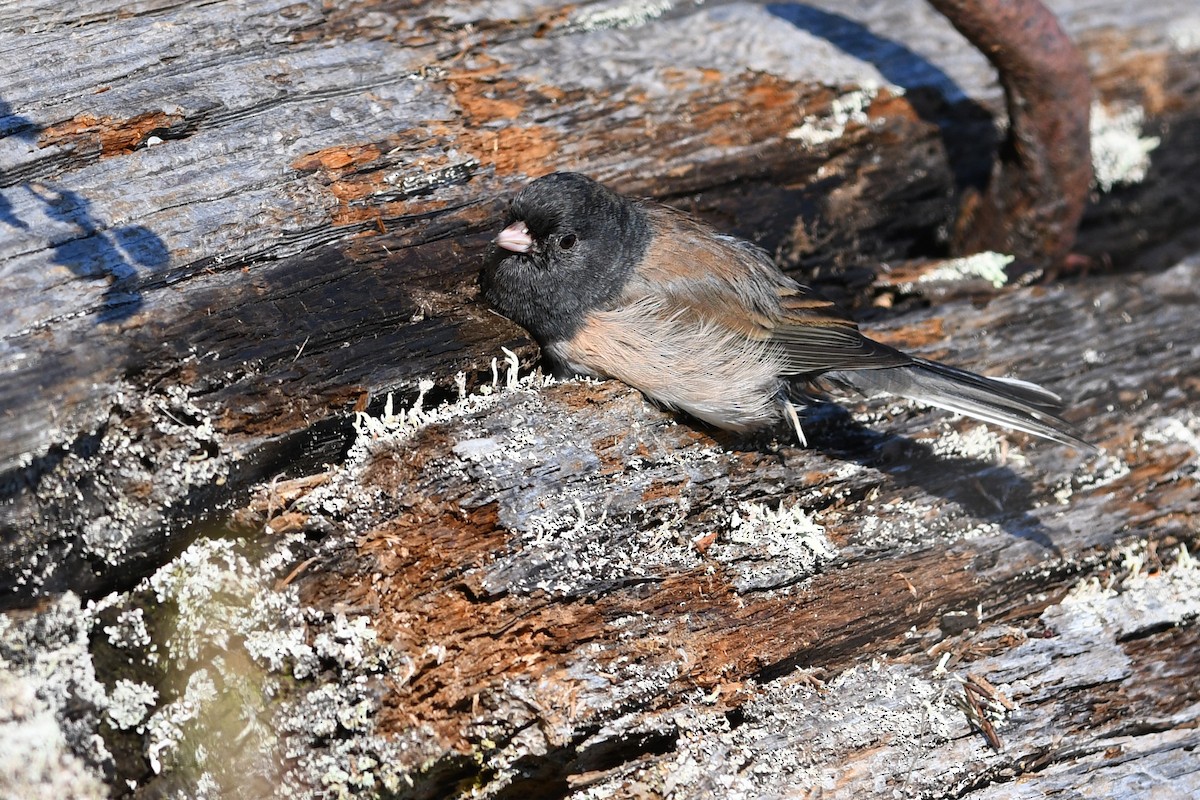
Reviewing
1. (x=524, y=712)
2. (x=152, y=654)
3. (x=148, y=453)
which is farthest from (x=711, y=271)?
(x=152, y=654)

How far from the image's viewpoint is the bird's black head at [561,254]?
10.2 feet

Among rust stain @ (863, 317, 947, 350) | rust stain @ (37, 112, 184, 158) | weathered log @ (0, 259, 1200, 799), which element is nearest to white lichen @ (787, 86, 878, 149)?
rust stain @ (863, 317, 947, 350)

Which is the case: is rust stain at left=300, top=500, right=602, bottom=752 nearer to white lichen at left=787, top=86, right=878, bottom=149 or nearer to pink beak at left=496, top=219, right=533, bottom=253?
pink beak at left=496, top=219, right=533, bottom=253

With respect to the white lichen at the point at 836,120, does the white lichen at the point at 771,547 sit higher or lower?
lower

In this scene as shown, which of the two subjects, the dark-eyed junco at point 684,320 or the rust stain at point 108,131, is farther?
the dark-eyed junco at point 684,320

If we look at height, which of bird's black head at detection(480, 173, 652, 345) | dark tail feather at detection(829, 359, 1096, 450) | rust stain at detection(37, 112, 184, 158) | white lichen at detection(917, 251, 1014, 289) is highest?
rust stain at detection(37, 112, 184, 158)

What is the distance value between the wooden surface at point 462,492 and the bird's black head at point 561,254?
0.32ft

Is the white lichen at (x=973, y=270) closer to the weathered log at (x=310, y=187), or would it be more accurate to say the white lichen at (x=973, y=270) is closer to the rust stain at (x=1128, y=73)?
the weathered log at (x=310, y=187)

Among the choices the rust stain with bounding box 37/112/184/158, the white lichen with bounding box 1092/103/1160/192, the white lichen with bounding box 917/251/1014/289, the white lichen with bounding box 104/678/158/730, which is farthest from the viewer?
the white lichen with bounding box 1092/103/1160/192

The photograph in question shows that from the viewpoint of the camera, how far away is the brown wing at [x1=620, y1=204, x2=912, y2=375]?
10.5 ft

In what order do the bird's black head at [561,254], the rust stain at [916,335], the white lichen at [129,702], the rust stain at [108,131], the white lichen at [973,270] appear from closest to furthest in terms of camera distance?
1. the white lichen at [129,702]
2. the rust stain at [108,131]
3. the bird's black head at [561,254]
4. the rust stain at [916,335]
5. the white lichen at [973,270]

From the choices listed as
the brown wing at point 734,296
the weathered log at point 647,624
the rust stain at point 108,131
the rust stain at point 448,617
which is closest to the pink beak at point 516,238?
the brown wing at point 734,296

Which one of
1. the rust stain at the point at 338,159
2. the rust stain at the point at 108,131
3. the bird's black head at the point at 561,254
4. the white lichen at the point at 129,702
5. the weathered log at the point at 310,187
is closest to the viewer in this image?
the white lichen at the point at 129,702

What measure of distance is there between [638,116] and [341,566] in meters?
1.90
